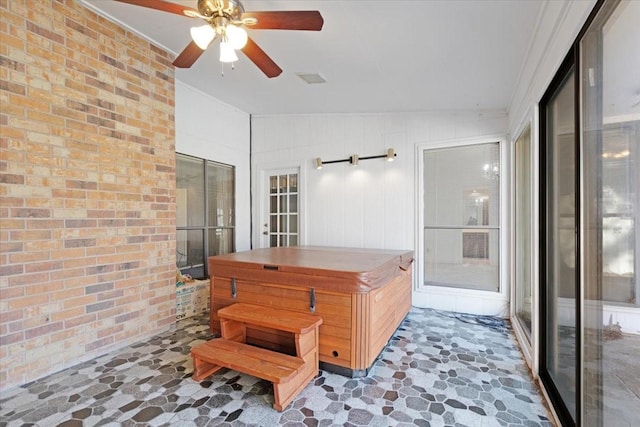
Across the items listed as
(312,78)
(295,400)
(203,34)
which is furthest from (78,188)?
(312,78)

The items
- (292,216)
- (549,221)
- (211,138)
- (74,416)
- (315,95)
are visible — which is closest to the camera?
(74,416)

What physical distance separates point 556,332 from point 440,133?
263cm

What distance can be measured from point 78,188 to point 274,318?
190cm

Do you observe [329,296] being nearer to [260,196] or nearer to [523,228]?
[523,228]

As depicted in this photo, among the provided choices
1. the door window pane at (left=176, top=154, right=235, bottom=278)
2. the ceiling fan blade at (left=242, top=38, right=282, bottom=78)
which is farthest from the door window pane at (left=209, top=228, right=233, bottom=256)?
the ceiling fan blade at (left=242, top=38, right=282, bottom=78)

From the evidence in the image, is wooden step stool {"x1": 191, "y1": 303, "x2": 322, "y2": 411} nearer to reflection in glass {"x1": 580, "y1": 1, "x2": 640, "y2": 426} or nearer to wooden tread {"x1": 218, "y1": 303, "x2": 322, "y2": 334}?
wooden tread {"x1": 218, "y1": 303, "x2": 322, "y2": 334}

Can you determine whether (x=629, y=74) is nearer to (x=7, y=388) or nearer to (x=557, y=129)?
(x=557, y=129)

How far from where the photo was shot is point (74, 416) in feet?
5.86

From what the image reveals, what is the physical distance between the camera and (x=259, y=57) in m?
2.25

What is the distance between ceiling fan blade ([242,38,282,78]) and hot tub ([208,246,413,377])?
5.23 feet

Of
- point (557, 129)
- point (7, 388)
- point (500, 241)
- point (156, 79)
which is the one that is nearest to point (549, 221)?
point (557, 129)

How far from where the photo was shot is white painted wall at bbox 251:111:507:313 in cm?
394

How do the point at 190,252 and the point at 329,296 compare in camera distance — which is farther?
the point at 190,252

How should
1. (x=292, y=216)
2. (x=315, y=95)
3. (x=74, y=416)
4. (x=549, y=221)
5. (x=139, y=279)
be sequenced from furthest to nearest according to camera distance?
(x=292, y=216) → (x=315, y=95) → (x=139, y=279) → (x=549, y=221) → (x=74, y=416)
